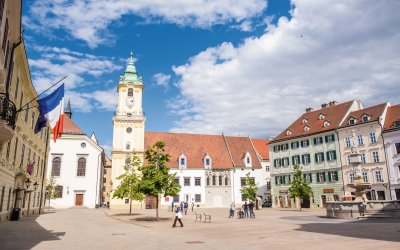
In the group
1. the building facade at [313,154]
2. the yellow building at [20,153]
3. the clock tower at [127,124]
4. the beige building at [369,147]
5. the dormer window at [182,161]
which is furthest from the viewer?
the dormer window at [182,161]

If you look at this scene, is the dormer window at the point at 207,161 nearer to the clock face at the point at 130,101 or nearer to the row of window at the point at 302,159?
the row of window at the point at 302,159

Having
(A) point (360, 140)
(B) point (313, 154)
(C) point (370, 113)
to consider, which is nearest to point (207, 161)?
(B) point (313, 154)

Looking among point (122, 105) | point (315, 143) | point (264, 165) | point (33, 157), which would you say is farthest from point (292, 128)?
point (33, 157)

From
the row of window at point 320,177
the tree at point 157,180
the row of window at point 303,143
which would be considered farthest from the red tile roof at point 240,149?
the tree at point 157,180

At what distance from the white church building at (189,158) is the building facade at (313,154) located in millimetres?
7584

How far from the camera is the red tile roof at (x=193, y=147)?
66.0 metres

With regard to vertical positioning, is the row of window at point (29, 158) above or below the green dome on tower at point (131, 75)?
below

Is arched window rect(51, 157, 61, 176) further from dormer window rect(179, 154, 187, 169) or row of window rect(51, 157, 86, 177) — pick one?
dormer window rect(179, 154, 187, 169)

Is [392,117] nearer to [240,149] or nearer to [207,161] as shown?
[240,149]

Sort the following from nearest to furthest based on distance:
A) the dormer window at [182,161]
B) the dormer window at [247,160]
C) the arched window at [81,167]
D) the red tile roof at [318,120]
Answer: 1. the red tile roof at [318,120]
2. the arched window at [81,167]
3. the dormer window at [182,161]
4. the dormer window at [247,160]

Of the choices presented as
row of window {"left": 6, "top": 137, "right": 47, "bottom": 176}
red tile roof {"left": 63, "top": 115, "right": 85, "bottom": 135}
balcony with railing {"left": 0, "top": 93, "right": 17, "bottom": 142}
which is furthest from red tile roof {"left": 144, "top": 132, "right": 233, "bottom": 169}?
balcony with railing {"left": 0, "top": 93, "right": 17, "bottom": 142}

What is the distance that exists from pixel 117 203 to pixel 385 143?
143 feet

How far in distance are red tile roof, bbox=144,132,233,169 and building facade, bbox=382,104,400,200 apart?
2970 cm

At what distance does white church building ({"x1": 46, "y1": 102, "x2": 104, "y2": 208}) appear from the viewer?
57.4 meters
